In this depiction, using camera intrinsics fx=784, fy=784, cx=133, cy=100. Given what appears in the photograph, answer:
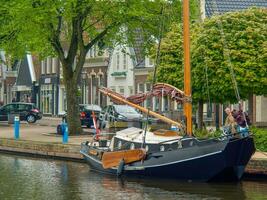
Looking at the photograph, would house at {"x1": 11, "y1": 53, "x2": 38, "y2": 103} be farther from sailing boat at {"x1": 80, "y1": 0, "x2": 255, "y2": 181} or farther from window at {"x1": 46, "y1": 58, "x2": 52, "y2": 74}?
sailing boat at {"x1": 80, "y1": 0, "x2": 255, "y2": 181}

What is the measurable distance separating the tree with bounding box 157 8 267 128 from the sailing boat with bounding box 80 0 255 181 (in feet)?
17.7

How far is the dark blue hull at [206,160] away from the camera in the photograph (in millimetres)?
25500

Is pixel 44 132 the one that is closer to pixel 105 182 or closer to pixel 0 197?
pixel 105 182

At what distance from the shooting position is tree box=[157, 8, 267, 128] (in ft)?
111

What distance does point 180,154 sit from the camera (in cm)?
2589

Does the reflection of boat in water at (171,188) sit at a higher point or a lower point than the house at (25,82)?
lower

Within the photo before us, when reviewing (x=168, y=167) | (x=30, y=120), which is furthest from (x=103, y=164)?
(x=30, y=120)

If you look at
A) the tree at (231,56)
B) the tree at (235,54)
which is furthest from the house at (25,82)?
the tree at (235,54)

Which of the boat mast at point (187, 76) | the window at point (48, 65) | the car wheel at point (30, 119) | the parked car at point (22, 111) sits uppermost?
the window at point (48, 65)

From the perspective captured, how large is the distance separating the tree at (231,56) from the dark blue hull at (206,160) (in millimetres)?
7716

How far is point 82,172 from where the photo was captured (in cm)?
3003

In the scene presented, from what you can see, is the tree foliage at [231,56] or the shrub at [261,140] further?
the tree foliage at [231,56]

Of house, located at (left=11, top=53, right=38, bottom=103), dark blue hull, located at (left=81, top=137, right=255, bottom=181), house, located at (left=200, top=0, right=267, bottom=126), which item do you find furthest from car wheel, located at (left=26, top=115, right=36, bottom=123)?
dark blue hull, located at (left=81, top=137, right=255, bottom=181)

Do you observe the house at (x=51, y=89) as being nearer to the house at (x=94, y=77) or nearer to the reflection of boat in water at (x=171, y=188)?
the house at (x=94, y=77)
